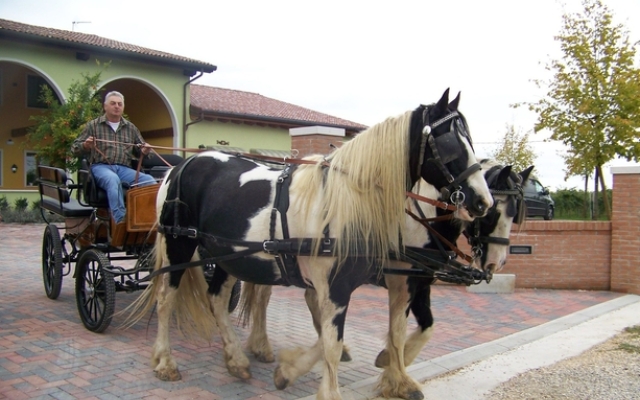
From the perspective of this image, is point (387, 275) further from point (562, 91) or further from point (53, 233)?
point (562, 91)

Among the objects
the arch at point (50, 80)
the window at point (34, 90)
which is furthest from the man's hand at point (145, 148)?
the window at point (34, 90)

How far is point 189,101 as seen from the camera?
22703mm

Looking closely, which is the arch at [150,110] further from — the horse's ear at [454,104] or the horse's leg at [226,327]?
the horse's ear at [454,104]

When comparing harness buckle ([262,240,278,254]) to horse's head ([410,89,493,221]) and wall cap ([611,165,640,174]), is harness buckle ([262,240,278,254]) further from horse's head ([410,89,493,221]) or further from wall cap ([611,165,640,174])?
wall cap ([611,165,640,174])

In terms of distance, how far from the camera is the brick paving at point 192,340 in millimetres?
4246

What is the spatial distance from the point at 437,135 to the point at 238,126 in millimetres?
21176

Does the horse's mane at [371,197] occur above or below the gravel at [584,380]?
above

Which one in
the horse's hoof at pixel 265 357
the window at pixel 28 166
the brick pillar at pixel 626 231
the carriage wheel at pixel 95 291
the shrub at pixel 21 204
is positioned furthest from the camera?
the window at pixel 28 166

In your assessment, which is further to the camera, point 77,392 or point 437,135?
point 77,392

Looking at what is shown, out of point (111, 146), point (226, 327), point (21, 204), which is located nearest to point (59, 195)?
point (111, 146)

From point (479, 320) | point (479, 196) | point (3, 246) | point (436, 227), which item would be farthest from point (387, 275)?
point (3, 246)

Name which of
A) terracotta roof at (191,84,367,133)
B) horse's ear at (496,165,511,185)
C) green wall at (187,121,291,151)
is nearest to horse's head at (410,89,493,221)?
horse's ear at (496,165,511,185)

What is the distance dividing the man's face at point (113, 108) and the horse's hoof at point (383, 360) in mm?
3854

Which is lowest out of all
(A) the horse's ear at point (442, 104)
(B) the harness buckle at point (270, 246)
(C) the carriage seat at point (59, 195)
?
(B) the harness buckle at point (270, 246)
